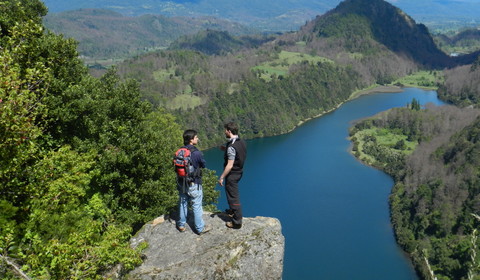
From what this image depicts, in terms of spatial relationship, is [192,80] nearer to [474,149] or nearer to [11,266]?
[474,149]

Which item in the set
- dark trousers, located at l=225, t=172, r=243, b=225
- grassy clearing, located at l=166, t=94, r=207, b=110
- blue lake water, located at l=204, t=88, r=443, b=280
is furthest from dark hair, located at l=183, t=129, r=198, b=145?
grassy clearing, located at l=166, t=94, r=207, b=110

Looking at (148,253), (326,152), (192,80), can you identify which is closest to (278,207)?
(326,152)

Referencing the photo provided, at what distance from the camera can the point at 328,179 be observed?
4077 inches

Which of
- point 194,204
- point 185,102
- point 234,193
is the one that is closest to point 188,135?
point 194,204

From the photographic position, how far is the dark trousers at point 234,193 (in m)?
13.9

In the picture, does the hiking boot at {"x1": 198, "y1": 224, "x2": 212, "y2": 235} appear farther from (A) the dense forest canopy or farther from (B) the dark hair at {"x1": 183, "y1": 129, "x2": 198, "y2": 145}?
(B) the dark hair at {"x1": 183, "y1": 129, "x2": 198, "y2": 145}

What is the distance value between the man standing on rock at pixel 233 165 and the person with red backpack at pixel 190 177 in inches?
36.6

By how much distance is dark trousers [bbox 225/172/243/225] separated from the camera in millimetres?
13938

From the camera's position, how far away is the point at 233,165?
13.9 metres

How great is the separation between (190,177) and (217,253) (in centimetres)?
280

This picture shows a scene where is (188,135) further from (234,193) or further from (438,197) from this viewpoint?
(438,197)

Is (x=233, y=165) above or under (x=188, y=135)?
under

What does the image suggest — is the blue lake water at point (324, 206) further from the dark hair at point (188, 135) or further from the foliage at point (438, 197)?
the dark hair at point (188, 135)

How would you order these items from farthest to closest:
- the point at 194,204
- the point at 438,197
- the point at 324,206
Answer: the point at 324,206
the point at 438,197
the point at 194,204
